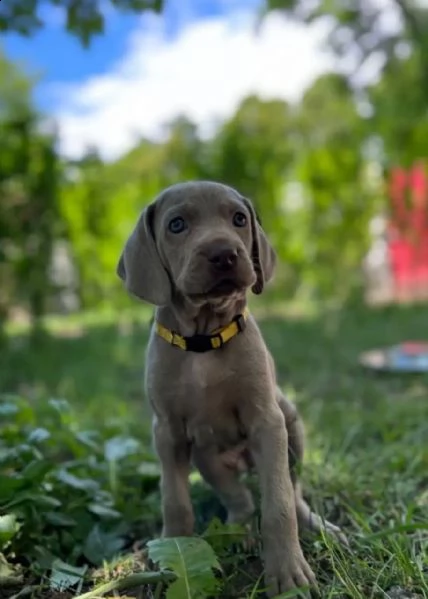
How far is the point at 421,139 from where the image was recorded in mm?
11203

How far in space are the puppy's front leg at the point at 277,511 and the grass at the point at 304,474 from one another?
79mm

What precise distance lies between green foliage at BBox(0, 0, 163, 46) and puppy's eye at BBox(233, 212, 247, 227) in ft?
4.71

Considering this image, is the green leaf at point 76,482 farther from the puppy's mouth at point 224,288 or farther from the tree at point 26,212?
the tree at point 26,212

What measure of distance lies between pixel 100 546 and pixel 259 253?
1.02 metres

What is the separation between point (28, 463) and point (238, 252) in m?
1.05

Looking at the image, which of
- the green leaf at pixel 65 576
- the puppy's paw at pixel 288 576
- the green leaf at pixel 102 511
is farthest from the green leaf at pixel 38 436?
the puppy's paw at pixel 288 576

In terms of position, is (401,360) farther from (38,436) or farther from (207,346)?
(207,346)

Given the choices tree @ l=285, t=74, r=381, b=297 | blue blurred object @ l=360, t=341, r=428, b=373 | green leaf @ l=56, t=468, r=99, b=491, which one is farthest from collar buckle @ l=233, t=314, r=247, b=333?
tree @ l=285, t=74, r=381, b=297

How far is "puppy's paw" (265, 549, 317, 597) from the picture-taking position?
5.94 ft

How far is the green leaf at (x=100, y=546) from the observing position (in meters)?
2.27

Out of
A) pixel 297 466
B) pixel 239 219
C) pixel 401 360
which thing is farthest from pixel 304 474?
pixel 401 360

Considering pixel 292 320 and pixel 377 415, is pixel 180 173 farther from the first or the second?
pixel 377 415

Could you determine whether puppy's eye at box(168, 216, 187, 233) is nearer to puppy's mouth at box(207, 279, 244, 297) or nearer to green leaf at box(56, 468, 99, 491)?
puppy's mouth at box(207, 279, 244, 297)

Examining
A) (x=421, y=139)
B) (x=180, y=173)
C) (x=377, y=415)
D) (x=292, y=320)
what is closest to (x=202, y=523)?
(x=377, y=415)
